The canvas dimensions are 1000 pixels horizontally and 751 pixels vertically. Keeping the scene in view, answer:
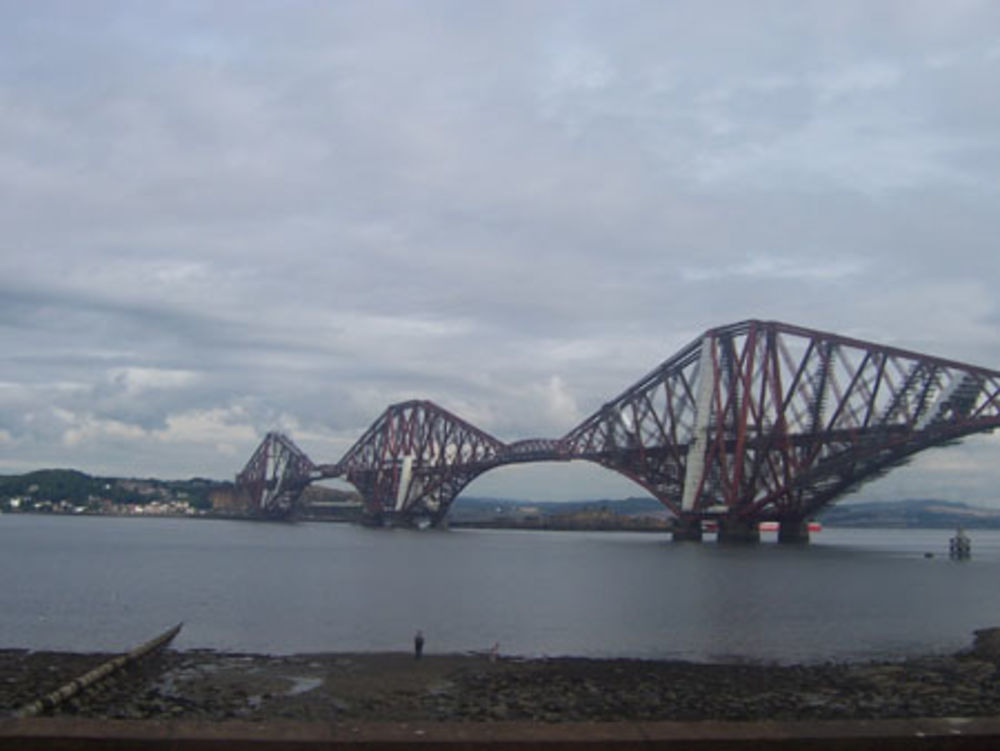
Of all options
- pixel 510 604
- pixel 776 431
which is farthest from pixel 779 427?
pixel 510 604

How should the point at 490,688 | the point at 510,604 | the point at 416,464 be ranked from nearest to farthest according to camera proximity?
the point at 490,688, the point at 510,604, the point at 416,464

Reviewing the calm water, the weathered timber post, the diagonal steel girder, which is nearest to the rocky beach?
the weathered timber post

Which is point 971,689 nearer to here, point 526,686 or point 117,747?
point 526,686

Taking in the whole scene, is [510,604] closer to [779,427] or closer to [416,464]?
[779,427]

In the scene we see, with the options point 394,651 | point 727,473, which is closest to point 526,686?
point 394,651

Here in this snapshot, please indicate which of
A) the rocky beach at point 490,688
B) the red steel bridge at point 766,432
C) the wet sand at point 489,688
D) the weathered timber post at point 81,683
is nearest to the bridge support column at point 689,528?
the red steel bridge at point 766,432

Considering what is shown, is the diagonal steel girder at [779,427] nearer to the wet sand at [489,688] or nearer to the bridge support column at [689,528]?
the bridge support column at [689,528]

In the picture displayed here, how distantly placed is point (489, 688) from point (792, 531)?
320ft

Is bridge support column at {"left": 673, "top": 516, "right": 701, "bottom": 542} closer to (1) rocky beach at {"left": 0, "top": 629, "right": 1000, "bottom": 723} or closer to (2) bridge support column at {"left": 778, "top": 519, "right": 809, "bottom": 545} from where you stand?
(2) bridge support column at {"left": 778, "top": 519, "right": 809, "bottom": 545}

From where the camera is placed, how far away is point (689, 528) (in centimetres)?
11550

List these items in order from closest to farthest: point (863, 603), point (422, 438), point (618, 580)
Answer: point (863, 603) → point (618, 580) → point (422, 438)

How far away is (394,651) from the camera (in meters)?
32.1

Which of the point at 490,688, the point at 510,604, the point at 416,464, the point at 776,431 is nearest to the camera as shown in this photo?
the point at 490,688

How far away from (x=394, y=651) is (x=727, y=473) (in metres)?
82.3
